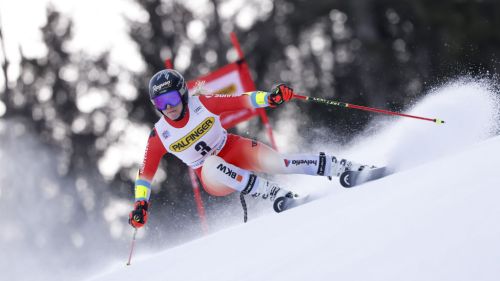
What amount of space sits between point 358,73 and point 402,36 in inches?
70.8

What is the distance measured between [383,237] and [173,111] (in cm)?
301

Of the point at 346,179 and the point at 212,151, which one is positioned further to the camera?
the point at 212,151

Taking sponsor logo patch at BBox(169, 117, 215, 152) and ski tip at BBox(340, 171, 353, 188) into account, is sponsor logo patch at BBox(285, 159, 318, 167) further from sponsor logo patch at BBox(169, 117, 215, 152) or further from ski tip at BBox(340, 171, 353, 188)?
sponsor logo patch at BBox(169, 117, 215, 152)

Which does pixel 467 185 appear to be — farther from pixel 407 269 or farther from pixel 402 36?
pixel 402 36

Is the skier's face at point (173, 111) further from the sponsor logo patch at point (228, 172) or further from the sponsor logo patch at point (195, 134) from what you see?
the sponsor logo patch at point (228, 172)

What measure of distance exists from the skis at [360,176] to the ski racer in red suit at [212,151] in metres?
0.15

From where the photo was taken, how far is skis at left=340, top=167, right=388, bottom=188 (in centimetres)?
554

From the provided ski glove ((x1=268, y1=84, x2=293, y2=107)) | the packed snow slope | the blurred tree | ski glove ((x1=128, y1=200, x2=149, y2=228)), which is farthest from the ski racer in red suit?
the blurred tree

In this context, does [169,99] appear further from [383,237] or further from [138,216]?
[383,237]

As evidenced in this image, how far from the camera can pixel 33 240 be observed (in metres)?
19.1

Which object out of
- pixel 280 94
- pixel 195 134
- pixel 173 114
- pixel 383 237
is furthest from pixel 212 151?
pixel 383 237

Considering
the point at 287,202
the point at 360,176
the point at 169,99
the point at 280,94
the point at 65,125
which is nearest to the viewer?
the point at 280,94

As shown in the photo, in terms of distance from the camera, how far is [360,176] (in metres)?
5.63

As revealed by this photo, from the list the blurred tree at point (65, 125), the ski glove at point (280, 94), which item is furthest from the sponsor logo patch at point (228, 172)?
the blurred tree at point (65, 125)
